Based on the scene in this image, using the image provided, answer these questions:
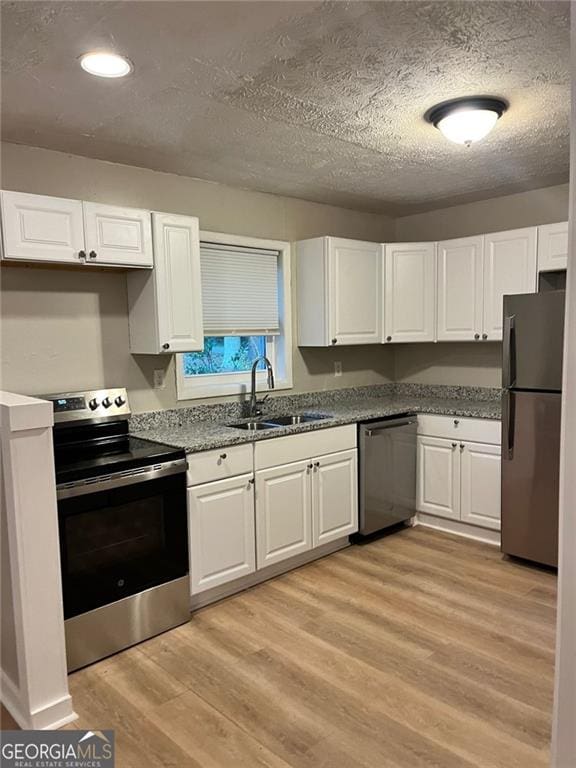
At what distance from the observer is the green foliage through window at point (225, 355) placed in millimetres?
3668

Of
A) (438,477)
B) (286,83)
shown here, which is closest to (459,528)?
(438,477)

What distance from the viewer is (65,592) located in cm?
241

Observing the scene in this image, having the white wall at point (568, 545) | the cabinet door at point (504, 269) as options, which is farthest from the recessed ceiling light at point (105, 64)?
the cabinet door at point (504, 269)

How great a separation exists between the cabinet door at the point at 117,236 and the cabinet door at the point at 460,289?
7.56ft

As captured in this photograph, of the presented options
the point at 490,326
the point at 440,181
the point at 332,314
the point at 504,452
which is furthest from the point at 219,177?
the point at 504,452

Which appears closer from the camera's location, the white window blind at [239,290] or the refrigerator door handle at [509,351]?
the refrigerator door handle at [509,351]

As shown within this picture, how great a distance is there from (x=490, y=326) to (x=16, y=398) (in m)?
3.16

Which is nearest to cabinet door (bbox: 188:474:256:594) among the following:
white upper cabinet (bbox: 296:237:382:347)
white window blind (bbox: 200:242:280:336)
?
white window blind (bbox: 200:242:280:336)

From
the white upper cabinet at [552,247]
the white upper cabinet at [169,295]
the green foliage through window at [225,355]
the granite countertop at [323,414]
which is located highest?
the white upper cabinet at [552,247]

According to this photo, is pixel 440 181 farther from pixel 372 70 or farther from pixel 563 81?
pixel 372 70

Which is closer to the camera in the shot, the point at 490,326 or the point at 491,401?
the point at 490,326

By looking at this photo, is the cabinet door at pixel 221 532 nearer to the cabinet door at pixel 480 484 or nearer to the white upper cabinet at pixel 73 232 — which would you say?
the white upper cabinet at pixel 73 232

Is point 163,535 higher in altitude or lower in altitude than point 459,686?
higher

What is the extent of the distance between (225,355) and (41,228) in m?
1.54
